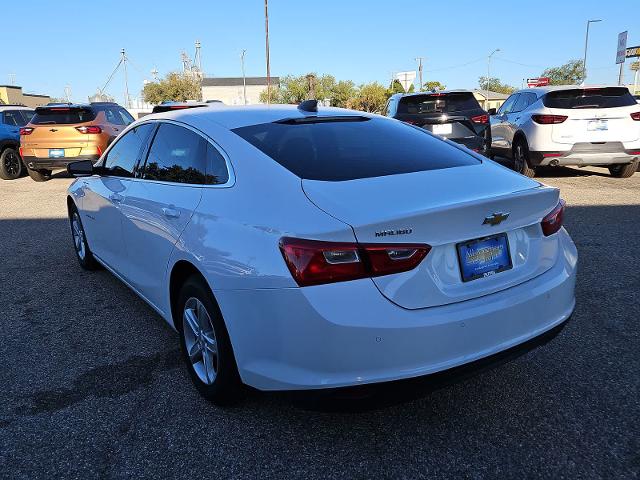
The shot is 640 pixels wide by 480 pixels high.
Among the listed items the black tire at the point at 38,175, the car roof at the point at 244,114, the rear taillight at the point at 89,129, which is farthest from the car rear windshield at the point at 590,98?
the black tire at the point at 38,175

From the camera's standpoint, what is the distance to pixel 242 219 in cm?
246

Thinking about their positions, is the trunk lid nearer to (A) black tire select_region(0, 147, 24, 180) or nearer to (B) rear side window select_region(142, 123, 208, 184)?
(B) rear side window select_region(142, 123, 208, 184)

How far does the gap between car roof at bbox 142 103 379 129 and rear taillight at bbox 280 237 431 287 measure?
123cm

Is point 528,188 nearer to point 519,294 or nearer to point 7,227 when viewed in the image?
point 519,294

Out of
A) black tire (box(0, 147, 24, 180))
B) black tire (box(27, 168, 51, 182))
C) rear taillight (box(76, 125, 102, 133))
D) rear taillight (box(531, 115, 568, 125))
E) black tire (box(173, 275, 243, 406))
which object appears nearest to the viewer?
black tire (box(173, 275, 243, 406))

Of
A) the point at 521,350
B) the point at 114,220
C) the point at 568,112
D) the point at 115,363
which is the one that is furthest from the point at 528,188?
the point at 568,112

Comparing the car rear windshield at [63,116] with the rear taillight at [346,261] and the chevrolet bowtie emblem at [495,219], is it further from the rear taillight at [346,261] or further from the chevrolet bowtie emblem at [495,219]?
the chevrolet bowtie emblem at [495,219]

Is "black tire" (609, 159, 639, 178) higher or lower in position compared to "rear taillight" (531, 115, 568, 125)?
lower

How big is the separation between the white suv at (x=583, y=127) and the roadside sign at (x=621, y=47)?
5867 cm

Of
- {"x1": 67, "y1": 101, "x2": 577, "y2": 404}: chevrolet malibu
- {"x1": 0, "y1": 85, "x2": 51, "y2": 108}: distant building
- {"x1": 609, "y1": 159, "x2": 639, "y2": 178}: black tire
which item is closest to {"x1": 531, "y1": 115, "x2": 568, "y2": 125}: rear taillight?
{"x1": 609, "y1": 159, "x2": 639, "y2": 178}: black tire

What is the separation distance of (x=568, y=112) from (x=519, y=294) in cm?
793

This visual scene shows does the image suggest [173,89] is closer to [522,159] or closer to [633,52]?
[633,52]

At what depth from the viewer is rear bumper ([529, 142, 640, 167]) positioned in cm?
922

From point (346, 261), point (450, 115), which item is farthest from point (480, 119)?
point (346, 261)
